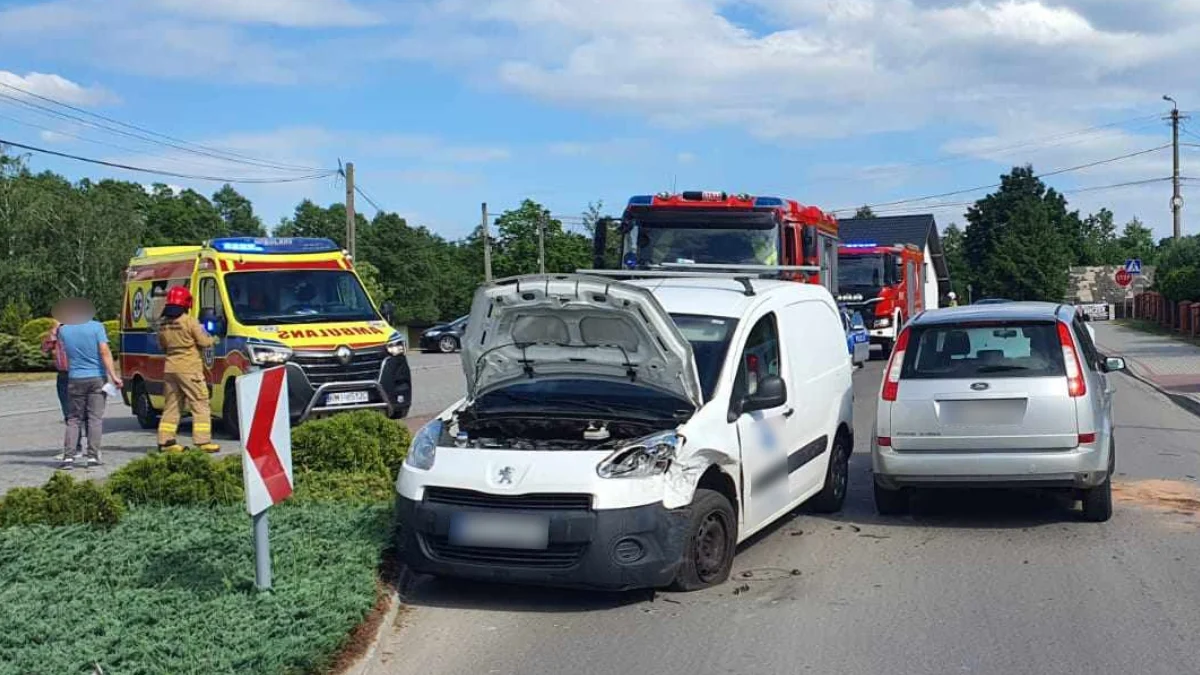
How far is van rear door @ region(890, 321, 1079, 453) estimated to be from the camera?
870cm

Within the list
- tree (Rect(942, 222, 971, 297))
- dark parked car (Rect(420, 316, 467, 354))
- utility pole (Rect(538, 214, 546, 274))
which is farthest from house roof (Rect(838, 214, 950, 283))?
dark parked car (Rect(420, 316, 467, 354))

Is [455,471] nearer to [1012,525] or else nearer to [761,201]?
[1012,525]

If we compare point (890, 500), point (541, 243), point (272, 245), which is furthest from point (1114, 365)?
point (541, 243)

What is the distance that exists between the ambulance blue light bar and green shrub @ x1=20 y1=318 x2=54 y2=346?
69.5 ft

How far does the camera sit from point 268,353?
559 inches

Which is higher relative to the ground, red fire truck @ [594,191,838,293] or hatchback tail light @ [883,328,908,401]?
red fire truck @ [594,191,838,293]

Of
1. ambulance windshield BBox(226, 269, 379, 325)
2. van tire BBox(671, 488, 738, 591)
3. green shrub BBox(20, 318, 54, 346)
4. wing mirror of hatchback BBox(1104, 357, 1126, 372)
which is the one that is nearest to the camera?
van tire BBox(671, 488, 738, 591)

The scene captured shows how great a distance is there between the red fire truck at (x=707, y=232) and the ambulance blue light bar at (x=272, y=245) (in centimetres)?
382

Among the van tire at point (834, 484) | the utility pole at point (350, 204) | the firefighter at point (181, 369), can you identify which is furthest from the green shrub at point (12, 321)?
the van tire at point (834, 484)

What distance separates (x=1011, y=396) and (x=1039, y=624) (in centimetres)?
258

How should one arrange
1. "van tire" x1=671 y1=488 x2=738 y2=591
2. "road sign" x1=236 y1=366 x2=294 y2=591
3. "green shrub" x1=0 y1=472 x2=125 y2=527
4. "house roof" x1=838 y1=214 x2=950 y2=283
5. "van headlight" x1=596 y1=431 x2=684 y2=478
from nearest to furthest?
"road sign" x1=236 y1=366 x2=294 y2=591 → "van headlight" x1=596 y1=431 x2=684 y2=478 → "van tire" x1=671 y1=488 x2=738 y2=591 → "green shrub" x1=0 y1=472 x2=125 y2=527 → "house roof" x1=838 y1=214 x2=950 y2=283

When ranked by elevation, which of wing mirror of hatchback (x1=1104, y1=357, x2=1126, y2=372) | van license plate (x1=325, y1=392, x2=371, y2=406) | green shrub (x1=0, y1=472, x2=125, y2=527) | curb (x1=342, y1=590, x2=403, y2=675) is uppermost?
wing mirror of hatchback (x1=1104, y1=357, x2=1126, y2=372)

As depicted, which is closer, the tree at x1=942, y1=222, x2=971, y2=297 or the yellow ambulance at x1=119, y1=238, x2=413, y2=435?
the yellow ambulance at x1=119, y1=238, x2=413, y2=435

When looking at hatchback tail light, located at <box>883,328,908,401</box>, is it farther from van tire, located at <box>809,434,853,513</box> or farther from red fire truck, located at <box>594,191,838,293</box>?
red fire truck, located at <box>594,191,838,293</box>
